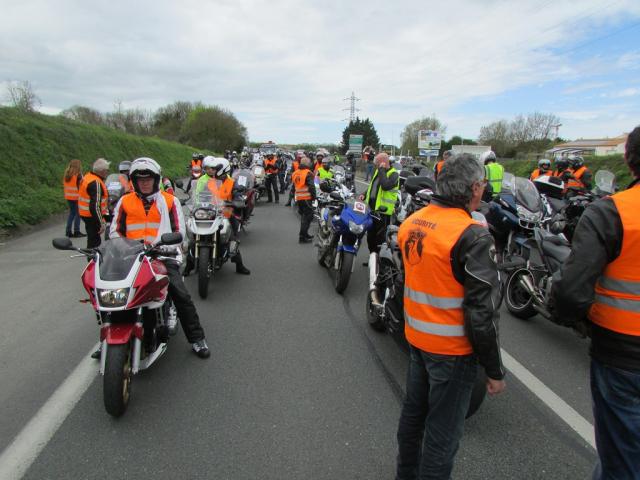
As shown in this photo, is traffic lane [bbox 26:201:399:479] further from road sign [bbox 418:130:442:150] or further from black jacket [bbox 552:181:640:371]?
road sign [bbox 418:130:442:150]

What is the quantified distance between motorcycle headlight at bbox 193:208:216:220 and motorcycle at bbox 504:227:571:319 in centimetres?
390

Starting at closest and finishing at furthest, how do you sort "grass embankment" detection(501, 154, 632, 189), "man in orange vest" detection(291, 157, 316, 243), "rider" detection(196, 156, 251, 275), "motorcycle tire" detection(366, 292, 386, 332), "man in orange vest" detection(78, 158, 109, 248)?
"motorcycle tire" detection(366, 292, 386, 332) < "rider" detection(196, 156, 251, 275) < "man in orange vest" detection(78, 158, 109, 248) < "man in orange vest" detection(291, 157, 316, 243) < "grass embankment" detection(501, 154, 632, 189)

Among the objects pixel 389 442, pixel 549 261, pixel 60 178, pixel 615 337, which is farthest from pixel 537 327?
pixel 60 178

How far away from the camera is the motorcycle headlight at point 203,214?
577 centimetres

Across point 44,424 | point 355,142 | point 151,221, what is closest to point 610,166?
point 151,221

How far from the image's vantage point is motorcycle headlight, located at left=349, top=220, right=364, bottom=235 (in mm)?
5680

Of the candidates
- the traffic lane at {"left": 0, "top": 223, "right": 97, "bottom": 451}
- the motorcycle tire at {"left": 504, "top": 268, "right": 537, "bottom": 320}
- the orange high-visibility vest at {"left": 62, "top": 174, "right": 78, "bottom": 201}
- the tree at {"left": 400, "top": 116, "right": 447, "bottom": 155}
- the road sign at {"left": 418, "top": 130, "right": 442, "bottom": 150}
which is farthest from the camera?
the tree at {"left": 400, "top": 116, "right": 447, "bottom": 155}

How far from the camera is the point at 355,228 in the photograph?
18.6 ft

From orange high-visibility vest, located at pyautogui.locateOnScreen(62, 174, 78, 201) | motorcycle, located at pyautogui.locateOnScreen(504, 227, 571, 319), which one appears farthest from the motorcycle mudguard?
orange high-visibility vest, located at pyautogui.locateOnScreen(62, 174, 78, 201)

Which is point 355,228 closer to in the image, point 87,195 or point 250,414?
point 250,414

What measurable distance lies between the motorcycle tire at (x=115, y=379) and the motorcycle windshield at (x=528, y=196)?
214 inches

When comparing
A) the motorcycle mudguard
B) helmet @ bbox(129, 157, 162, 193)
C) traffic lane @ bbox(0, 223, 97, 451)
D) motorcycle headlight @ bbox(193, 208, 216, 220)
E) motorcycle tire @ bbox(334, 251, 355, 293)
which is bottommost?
traffic lane @ bbox(0, 223, 97, 451)

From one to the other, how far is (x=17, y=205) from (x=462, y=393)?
12.0m

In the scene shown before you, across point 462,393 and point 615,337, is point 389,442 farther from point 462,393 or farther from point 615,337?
point 615,337
